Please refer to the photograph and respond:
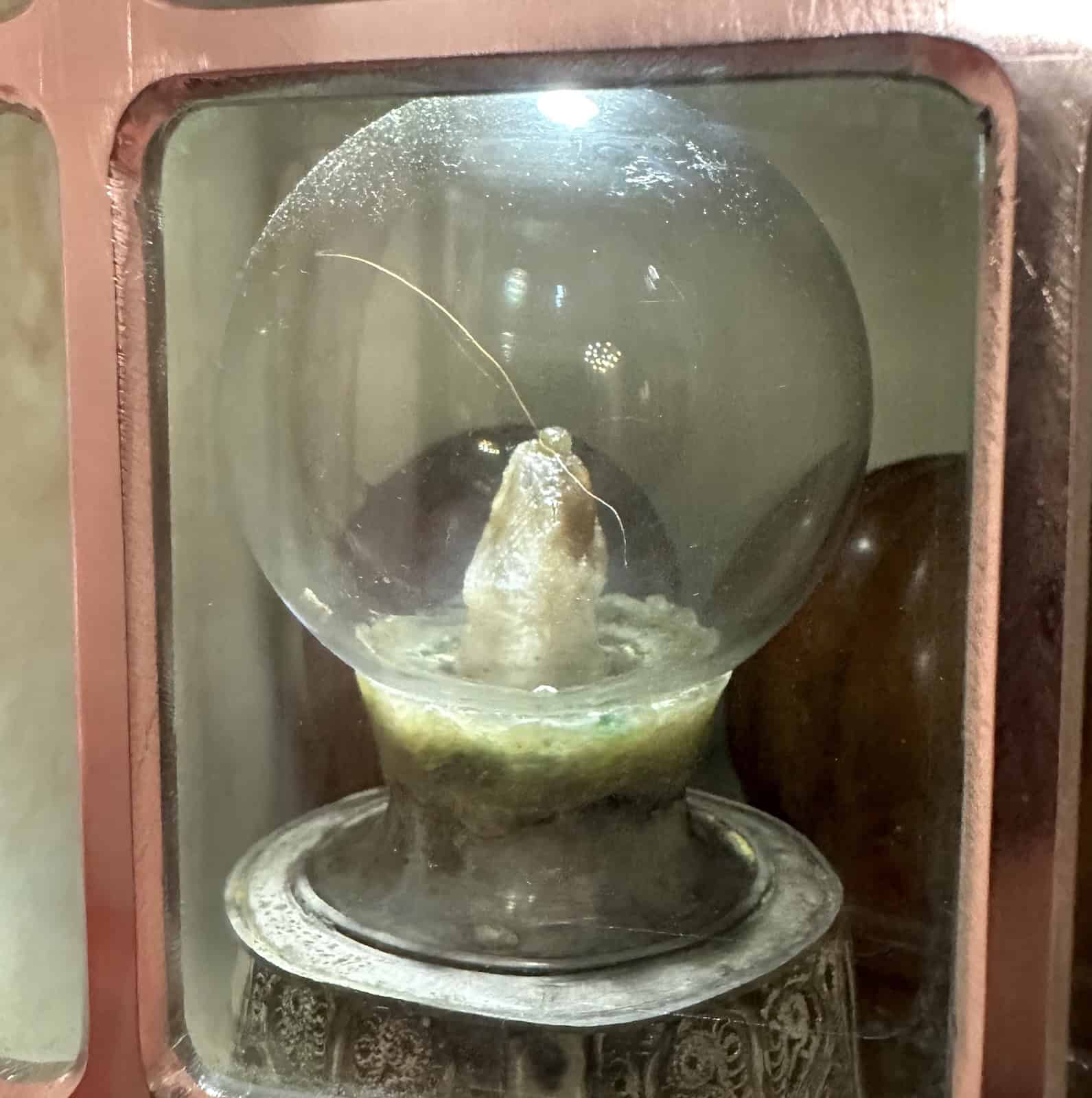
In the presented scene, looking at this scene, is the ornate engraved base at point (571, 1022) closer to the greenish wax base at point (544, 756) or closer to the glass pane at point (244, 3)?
the greenish wax base at point (544, 756)

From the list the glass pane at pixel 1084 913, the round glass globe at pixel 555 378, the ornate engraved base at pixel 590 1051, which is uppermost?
the round glass globe at pixel 555 378

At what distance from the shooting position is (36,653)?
418 mm

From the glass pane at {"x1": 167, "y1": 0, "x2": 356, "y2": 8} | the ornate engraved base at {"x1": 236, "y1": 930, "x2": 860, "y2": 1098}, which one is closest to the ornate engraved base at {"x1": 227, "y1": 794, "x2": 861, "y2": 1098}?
the ornate engraved base at {"x1": 236, "y1": 930, "x2": 860, "y2": 1098}

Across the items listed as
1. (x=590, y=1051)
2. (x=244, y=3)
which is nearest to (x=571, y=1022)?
(x=590, y=1051)

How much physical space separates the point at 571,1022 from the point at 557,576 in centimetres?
15

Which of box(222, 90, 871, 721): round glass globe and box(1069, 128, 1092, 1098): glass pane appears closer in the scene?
Answer: box(1069, 128, 1092, 1098): glass pane

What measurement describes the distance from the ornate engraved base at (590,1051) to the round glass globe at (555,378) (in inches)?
4.3

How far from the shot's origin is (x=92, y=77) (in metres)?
0.31

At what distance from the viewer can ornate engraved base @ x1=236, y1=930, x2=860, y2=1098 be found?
0.33 metres

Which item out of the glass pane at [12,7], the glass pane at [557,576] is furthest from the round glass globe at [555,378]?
the glass pane at [12,7]

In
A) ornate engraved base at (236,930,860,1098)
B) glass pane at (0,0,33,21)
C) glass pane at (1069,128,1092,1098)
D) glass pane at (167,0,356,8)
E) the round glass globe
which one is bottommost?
ornate engraved base at (236,930,860,1098)

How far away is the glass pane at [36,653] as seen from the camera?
14.5 inches

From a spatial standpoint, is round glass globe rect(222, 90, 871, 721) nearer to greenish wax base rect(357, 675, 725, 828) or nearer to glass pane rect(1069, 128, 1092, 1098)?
greenish wax base rect(357, 675, 725, 828)

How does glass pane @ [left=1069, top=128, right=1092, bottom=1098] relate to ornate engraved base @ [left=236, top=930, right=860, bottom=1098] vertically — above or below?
above
